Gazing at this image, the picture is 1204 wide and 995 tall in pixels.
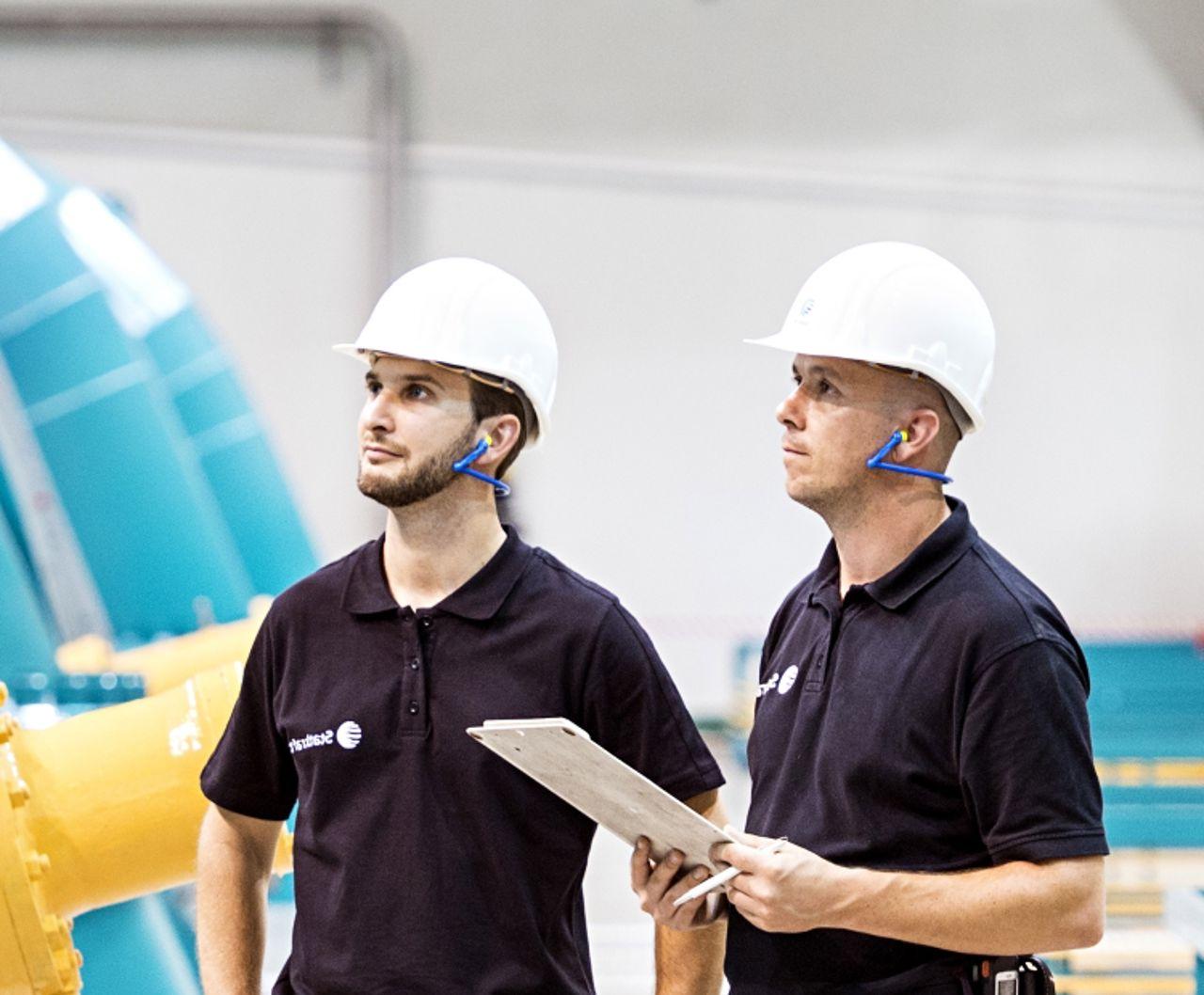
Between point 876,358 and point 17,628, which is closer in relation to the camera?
point 876,358

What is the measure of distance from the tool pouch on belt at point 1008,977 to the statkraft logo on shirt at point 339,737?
85cm

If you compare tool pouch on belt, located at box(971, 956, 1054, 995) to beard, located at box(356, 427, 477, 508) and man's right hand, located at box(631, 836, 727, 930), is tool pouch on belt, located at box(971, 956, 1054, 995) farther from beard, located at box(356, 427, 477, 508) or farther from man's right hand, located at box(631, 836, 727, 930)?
beard, located at box(356, 427, 477, 508)

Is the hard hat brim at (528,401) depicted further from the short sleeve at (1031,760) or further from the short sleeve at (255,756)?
the short sleeve at (1031,760)

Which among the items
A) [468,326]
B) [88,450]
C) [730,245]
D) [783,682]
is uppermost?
[730,245]

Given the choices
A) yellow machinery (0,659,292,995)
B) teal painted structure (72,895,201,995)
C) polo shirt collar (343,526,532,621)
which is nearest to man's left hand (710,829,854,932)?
polo shirt collar (343,526,532,621)

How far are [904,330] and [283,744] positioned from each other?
1.06 meters

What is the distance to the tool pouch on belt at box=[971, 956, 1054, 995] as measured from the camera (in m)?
2.04

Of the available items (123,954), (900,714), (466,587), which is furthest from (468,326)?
(123,954)

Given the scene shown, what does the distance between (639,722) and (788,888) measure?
1.35 feet

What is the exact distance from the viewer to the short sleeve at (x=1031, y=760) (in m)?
1.90

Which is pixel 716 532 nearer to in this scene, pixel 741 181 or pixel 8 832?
pixel 741 181

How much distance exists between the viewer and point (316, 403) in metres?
9.66

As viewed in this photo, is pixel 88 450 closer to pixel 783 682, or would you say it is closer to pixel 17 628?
pixel 17 628

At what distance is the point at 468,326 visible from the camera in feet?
7.82
